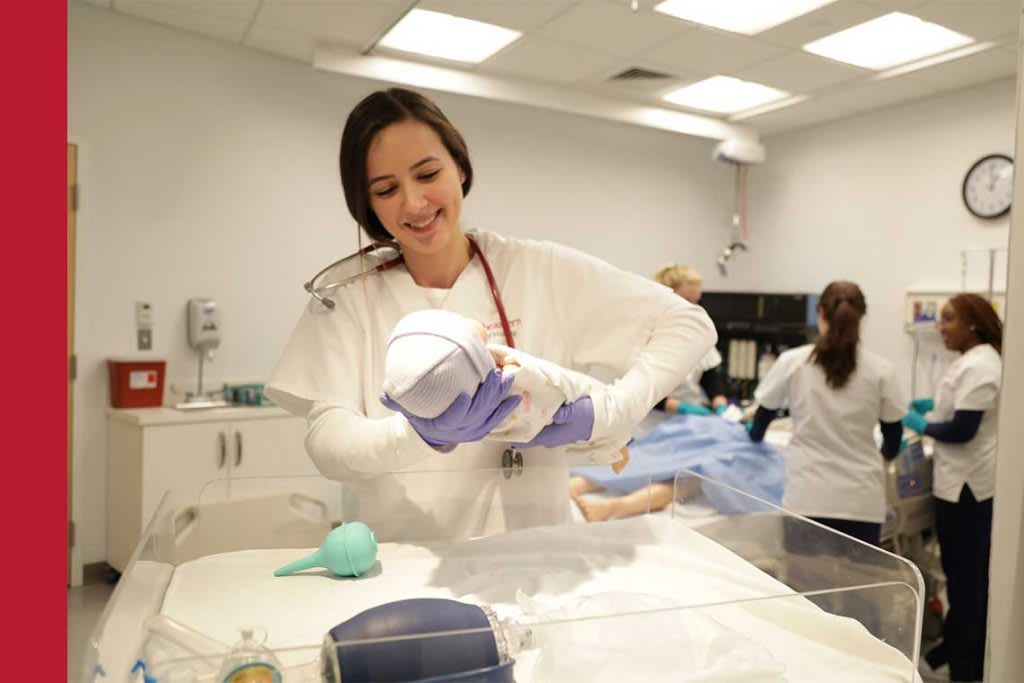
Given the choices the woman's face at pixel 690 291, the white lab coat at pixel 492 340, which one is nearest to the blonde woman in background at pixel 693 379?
the woman's face at pixel 690 291

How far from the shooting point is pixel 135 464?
4.23 feet

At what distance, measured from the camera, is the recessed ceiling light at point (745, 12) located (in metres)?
1.29

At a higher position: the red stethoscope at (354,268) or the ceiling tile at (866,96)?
the ceiling tile at (866,96)

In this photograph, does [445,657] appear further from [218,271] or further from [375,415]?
[218,271]

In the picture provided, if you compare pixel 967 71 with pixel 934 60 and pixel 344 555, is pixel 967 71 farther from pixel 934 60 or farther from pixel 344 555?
pixel 344 555

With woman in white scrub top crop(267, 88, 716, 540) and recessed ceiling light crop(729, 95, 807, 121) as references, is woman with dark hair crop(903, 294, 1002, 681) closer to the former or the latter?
recessed ceiling light crop(729, 95, 807, 121)

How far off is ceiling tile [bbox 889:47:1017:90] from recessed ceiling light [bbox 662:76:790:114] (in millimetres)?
360

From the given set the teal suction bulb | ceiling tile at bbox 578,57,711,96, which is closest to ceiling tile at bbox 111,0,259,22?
ceiling tile at bbox 578,57,711,96

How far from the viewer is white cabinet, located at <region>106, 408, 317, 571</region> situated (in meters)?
1.15

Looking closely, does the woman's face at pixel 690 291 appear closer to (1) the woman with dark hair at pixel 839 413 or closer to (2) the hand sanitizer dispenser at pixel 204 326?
(2) the hand sanitizer dispenser at pixel 204 326

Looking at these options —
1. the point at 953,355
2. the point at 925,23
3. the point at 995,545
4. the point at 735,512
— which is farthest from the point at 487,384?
the point at 953,355

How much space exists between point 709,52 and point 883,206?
268 centimetres

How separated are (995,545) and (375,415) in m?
1.05

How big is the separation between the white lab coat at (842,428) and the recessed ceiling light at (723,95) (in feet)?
3.63
